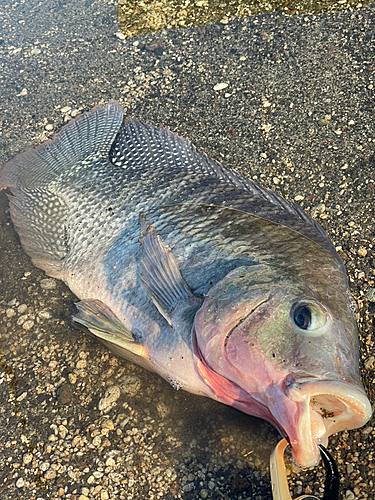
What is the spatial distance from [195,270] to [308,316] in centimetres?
76

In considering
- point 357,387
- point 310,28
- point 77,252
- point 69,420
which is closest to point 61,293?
point 77,252

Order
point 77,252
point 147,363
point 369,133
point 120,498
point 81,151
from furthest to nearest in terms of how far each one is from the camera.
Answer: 1. point 369,133
2. point 81,151
3. point 77,252
4. point 147,363
5. point 120,498

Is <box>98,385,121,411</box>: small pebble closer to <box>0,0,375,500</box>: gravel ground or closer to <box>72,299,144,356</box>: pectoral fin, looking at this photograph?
<box>0,0,375,500</box>: gravel ground

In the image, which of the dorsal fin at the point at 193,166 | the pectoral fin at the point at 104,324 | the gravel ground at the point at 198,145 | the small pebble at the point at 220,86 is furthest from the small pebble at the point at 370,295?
the small pebble at the point at 220,86

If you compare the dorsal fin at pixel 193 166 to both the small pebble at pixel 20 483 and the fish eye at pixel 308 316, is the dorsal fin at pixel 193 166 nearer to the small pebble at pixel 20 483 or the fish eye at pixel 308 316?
the fish eye at pixel 308 316

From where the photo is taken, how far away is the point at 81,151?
12.5ft

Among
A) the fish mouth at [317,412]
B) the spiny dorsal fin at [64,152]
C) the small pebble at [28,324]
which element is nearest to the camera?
the fish mouth at [317,412]

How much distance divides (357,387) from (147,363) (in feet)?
4.16

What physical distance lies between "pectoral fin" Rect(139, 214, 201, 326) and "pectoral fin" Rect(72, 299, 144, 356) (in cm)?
29

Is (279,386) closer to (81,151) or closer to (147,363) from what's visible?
(147,363)

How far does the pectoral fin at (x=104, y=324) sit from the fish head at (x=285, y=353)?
1.56 feet

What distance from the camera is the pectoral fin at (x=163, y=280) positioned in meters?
2.61

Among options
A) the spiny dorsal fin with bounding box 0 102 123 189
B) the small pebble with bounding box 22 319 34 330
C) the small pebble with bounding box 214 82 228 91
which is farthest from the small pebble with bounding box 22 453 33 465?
the small pebble with bounding box 214 82 228 91

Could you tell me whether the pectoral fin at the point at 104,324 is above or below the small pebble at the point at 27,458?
above
